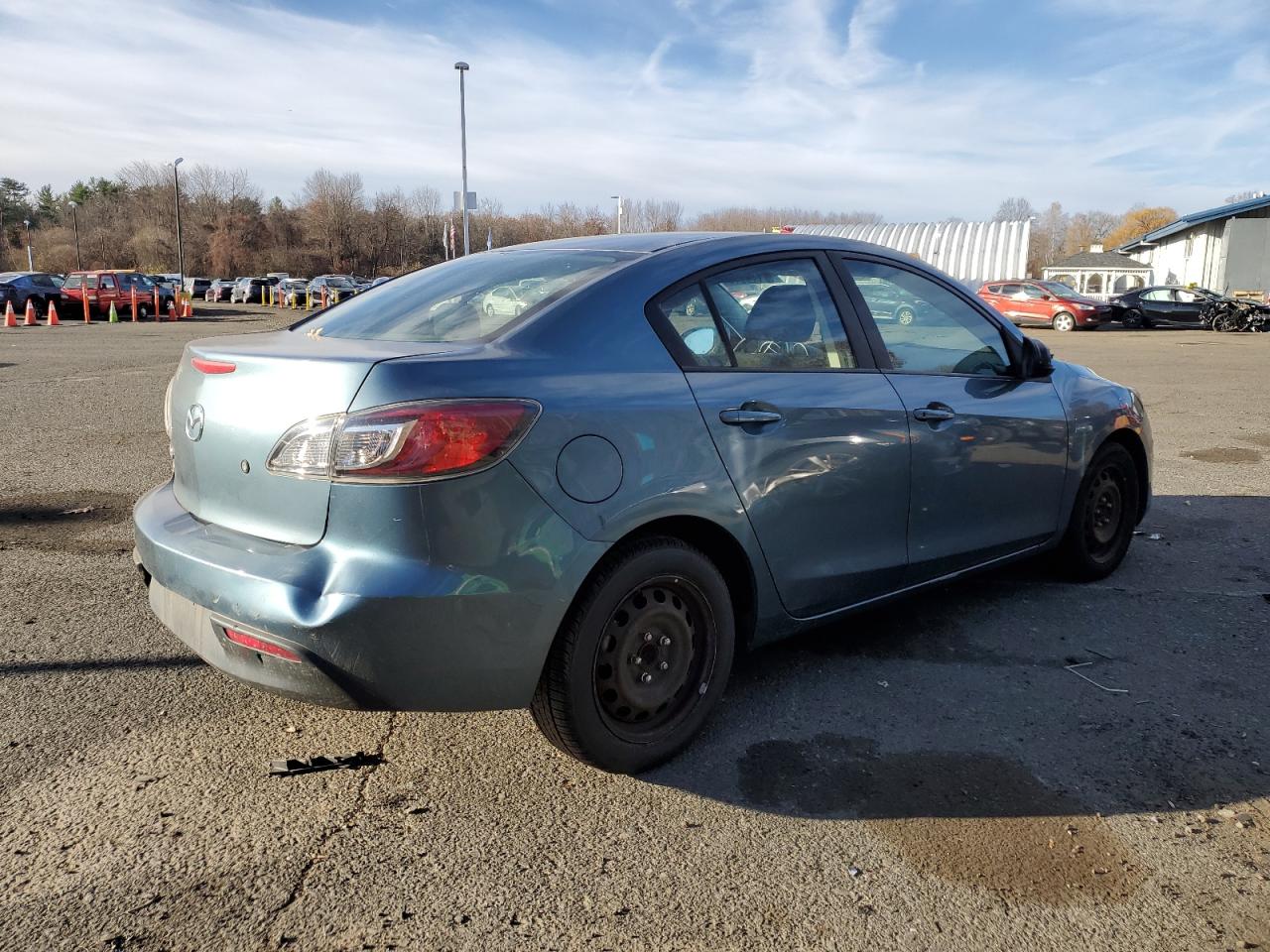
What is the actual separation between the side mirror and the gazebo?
5916cm

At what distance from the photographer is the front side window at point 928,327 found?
3881 mm

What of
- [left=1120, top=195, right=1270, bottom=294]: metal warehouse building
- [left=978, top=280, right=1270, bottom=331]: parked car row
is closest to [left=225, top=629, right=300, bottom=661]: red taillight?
[left=978, top=280, right=1270, bottom=331]: parked car row

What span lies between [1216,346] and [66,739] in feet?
88.4

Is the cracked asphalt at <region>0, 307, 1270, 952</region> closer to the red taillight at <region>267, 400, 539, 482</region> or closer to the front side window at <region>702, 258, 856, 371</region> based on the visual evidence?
the red taillight at <region>267, 400, 539, 482</region>

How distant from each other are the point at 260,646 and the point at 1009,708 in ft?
8.21

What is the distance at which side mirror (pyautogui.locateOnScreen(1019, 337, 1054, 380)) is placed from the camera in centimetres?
438

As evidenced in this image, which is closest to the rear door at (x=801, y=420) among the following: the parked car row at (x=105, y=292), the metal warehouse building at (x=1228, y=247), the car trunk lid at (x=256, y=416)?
the car trunk lid at (x=256, y=416)

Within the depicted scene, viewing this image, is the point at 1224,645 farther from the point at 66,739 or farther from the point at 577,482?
the point at 66,739

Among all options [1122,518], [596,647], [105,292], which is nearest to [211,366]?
[596,647]

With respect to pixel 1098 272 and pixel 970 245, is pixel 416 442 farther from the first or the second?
pixel 1098 272

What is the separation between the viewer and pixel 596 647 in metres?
2.84

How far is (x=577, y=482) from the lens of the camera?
2.73 meters

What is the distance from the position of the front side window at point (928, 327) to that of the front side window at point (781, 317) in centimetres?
24

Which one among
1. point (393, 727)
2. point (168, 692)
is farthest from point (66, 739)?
point (393, 727)
